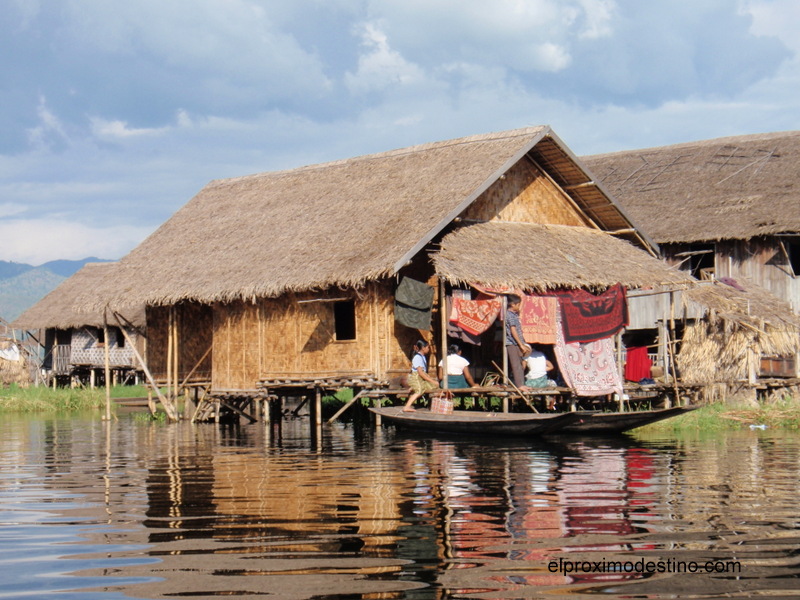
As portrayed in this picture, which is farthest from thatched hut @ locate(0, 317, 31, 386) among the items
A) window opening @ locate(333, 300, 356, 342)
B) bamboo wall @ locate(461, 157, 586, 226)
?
bamboo wall @ locate(461, 157, 586, 226)

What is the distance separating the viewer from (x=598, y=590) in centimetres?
565

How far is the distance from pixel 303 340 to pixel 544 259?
486cm

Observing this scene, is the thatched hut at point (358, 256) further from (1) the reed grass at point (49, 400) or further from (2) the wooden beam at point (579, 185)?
(1) the reed grass at point (49, 400)

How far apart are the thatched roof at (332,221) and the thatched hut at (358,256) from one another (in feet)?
0.14

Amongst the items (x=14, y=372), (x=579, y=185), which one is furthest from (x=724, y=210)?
(x=14, y=372)

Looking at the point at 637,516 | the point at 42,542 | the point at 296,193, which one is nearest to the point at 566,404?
the point at 296,193

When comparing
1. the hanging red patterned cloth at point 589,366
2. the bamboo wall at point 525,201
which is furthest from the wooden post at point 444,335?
the bamboo wall at point 525,201

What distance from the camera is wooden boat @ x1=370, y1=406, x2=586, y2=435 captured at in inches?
590

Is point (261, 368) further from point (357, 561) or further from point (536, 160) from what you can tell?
point (357, 561)

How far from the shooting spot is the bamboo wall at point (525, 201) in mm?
20000

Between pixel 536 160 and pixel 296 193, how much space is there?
561 centimetres

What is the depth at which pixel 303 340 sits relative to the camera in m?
19.5

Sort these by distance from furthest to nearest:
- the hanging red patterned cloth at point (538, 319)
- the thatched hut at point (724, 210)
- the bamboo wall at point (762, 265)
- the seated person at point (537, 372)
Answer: the bamboo wall at point (762, 265) < the thatched hut at point (724, 210) < the hanging red patterned cloth at point (538, 319) < the seated person at point (537, 372)

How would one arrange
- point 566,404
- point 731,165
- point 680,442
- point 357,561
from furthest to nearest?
point 731,165
point 566,404
point 680,442
point 357,561
